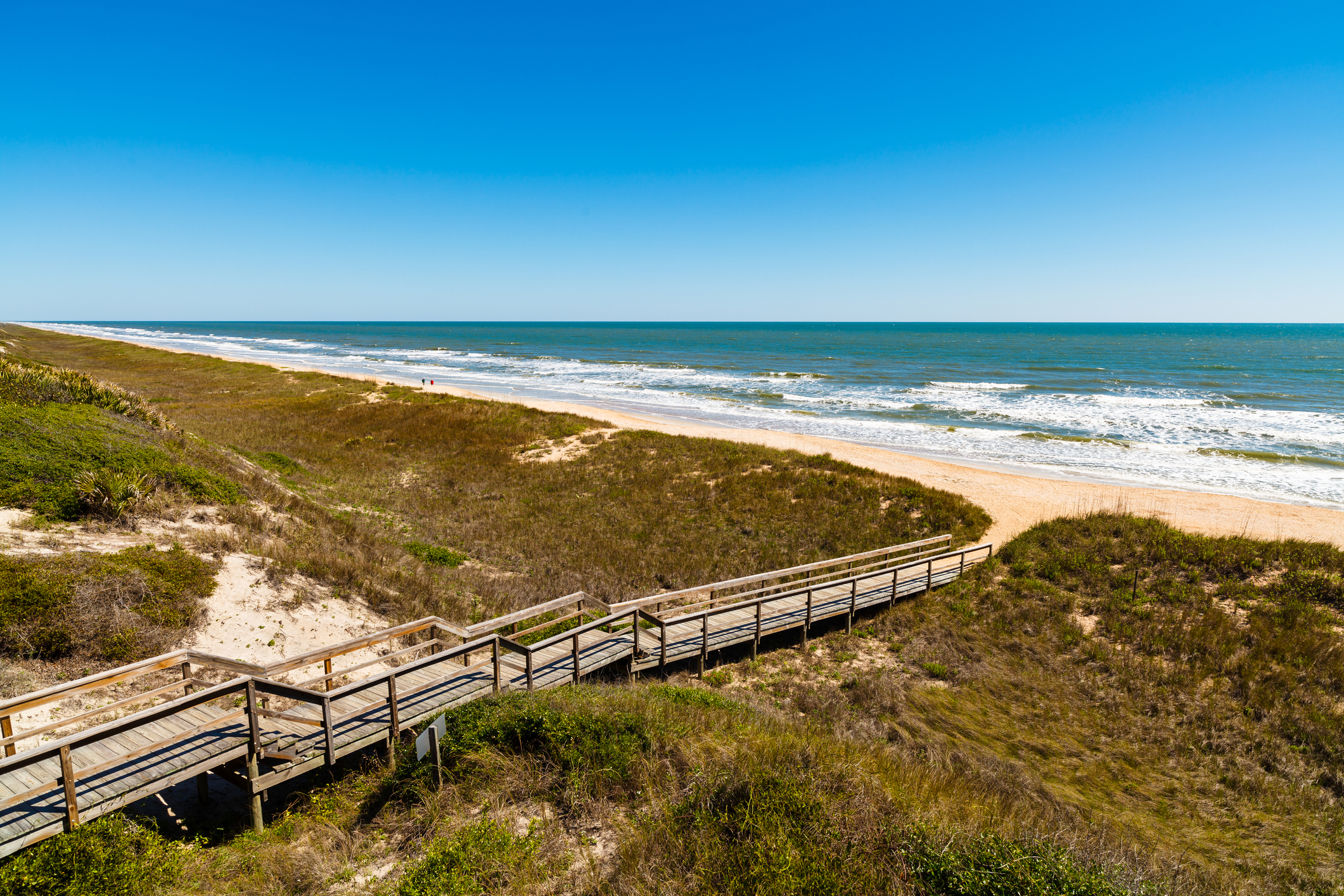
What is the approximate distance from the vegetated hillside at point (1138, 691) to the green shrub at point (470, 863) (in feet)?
16.8

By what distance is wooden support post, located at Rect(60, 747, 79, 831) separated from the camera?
17.1 ft

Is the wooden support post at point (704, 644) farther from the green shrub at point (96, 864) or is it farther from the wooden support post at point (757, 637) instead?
the green shrub at point (96, 864)

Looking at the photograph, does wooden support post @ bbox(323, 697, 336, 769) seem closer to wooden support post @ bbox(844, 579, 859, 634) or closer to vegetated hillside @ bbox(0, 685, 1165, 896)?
vegetated hillside @ bbox(0, 685, 1165, 896)

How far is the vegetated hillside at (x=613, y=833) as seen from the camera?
4.97 meters

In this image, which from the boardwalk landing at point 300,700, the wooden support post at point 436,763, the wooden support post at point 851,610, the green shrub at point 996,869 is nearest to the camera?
the green shrub at point 996,869

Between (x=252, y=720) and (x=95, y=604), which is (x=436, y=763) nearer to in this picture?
(x=252, y=720)

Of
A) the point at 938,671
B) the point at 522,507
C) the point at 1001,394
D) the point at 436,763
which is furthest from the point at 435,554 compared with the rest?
the point at 1001,394

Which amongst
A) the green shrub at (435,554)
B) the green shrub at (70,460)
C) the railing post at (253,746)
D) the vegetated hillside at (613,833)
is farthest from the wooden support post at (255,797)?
the green shrub at (70,460)

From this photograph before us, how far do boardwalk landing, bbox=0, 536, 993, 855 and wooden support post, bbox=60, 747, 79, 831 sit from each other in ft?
0.05

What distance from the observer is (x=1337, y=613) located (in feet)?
39.4

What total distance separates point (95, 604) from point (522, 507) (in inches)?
486

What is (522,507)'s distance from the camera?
68.1 ft

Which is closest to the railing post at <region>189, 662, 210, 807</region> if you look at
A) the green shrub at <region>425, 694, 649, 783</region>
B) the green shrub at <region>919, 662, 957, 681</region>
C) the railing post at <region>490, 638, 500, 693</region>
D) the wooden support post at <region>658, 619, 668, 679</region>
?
the green shrub at <region>425, 694, 649, 783</region>

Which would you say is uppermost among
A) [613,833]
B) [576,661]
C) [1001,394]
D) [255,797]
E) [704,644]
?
[1001,394]
